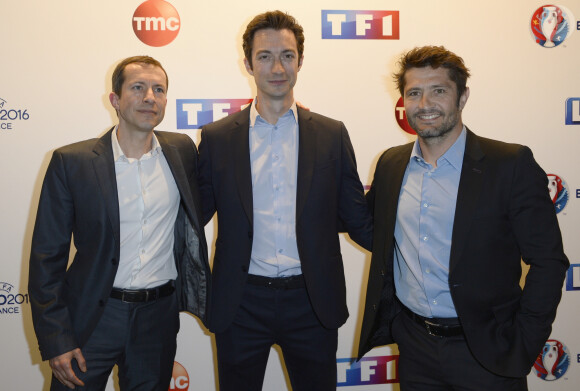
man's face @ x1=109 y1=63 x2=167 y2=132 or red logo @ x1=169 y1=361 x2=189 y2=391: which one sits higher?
man's face @ x1=109 y1=63 x2=167 y2=132

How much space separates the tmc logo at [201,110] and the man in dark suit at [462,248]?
1.52 meters

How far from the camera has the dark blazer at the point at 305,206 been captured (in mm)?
2178

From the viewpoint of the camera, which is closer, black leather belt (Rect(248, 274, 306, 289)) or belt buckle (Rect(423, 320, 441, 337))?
belt buckle (Rect(423, 320, 441, 337))

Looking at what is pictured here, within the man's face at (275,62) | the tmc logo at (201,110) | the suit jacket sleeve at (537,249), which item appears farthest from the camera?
the tmc logo at (201,110)

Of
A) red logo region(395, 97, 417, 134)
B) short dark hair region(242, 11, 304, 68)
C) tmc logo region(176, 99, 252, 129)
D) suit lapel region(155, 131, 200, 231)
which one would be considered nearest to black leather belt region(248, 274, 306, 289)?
suit lapel region(155, 131, 200, 231)

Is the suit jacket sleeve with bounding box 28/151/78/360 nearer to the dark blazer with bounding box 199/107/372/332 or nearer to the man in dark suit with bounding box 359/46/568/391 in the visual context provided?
the dark blazer with bounding box 199/107/372/332

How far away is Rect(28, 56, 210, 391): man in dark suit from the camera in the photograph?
6.60 ft

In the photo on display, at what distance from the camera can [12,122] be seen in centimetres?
314

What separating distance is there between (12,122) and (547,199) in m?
3.18

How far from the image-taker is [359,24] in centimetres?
331

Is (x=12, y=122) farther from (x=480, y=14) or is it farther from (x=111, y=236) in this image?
(x=480, y=14)

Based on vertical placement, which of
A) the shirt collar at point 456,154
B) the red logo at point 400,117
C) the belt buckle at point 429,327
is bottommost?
the belt buckle at point 429,327

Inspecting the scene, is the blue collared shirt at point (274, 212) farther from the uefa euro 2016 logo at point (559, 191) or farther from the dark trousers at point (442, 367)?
the uefa euro 2016 logo at point (559, 191)

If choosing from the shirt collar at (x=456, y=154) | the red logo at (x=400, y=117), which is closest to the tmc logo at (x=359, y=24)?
the red logo at (x=400, y=117)
